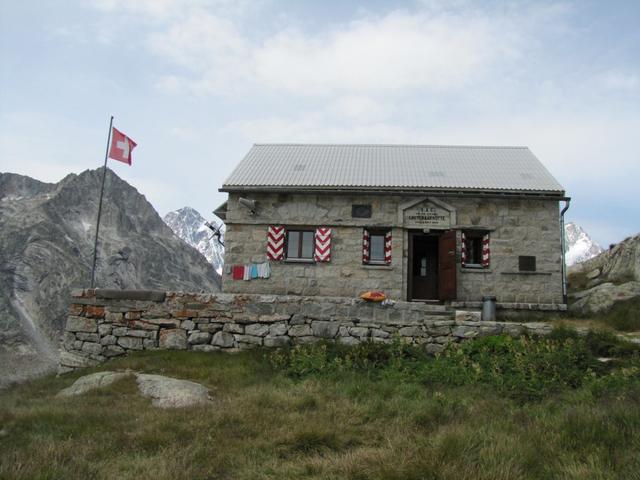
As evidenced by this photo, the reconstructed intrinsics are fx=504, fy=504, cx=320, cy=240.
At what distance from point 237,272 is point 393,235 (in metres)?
4.89

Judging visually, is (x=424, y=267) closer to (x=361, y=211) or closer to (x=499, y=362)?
(x=361, y=211)

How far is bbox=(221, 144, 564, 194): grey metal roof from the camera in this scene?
15602 mm

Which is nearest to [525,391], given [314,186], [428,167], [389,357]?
[389,357]

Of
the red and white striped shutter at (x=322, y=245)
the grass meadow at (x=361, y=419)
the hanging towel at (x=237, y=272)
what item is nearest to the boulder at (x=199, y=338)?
the grass meadow at (x=361, y=419)

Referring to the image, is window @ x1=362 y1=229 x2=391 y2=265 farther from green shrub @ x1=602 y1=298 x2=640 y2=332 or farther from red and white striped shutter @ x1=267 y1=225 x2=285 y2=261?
green shrub @ x1=602 y1=298 x2=640 y2=332

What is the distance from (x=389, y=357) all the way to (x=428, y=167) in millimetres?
9298

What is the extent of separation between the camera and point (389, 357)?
9664mm

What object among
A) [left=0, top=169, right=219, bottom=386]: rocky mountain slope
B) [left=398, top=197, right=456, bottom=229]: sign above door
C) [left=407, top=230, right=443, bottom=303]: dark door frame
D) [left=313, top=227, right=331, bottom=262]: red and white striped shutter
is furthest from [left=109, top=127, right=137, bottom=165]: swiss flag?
[left=0, top=169, right=219, bottom=386]: rocky mountain slope

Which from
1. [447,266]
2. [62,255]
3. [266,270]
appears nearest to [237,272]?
[266,270]

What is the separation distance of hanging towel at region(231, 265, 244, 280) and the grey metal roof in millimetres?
2443

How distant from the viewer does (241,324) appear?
1093 centimetres

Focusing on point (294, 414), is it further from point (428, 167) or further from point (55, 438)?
point (428, 167)

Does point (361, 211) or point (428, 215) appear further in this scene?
point (361, 211)

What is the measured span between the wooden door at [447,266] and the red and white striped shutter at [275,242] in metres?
4.82
